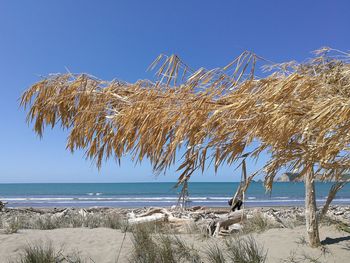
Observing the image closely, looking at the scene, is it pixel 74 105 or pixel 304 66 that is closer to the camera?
pixel 304 66

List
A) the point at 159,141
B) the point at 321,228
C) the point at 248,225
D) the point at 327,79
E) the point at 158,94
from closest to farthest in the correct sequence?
the point at 327,79, the point at 159,141, the point at 158,94, the point at 321,228, the point at 248,225

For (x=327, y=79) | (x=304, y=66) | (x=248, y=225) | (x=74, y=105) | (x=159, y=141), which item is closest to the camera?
(x=327, y=79)

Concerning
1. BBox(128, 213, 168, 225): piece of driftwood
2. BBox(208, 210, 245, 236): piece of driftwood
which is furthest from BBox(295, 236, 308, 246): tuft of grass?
BBox(128, 213, 168, 225): piece of driftwood

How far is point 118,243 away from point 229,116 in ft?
21.6

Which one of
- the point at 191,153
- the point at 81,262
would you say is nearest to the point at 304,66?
the point at 191,153

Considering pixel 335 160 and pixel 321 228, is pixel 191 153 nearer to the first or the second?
pixel 335 160

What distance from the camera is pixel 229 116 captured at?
2475 millimetres

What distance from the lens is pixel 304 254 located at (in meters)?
6.72

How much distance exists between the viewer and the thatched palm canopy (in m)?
2.33

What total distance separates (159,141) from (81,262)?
5.20 meters

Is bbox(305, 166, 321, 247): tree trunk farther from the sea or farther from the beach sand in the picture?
the sea

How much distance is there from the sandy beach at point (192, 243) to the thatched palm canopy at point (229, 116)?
4.20 m

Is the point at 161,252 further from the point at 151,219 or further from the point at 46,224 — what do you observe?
the point at 46,224

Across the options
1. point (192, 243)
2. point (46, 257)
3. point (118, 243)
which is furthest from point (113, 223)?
point (46, 257)
